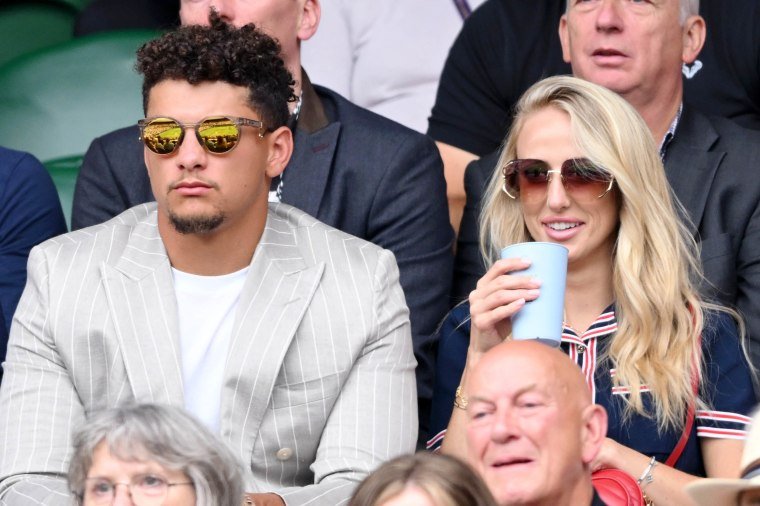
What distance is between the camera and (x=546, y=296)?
3.63 m

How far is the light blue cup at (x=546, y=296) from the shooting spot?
363 cm

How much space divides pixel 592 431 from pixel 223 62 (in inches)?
56.0

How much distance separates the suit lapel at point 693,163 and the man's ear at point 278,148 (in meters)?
1.16

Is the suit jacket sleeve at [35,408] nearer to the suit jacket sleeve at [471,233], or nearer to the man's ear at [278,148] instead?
the man's ear at [278,148]

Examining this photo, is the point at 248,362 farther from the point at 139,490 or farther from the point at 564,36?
the point at 564,36

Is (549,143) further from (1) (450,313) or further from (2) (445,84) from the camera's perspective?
(2) (445,84)

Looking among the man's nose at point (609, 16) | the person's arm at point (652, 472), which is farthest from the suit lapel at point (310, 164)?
the person's arm at point (652, 472)

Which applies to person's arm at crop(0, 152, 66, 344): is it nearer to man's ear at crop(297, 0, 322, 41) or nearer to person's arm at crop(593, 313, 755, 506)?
man's ear at crop(297, 0, 322, 41)

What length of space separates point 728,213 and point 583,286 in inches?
24.2

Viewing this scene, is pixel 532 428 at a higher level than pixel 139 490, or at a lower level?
higher

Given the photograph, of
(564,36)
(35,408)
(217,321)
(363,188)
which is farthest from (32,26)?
(35,408)

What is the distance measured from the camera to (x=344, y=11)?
5969 millimetres

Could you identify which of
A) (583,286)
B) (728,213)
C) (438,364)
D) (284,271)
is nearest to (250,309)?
(284,271)

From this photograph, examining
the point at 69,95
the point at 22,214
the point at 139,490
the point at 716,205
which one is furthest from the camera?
the point at 69,95
